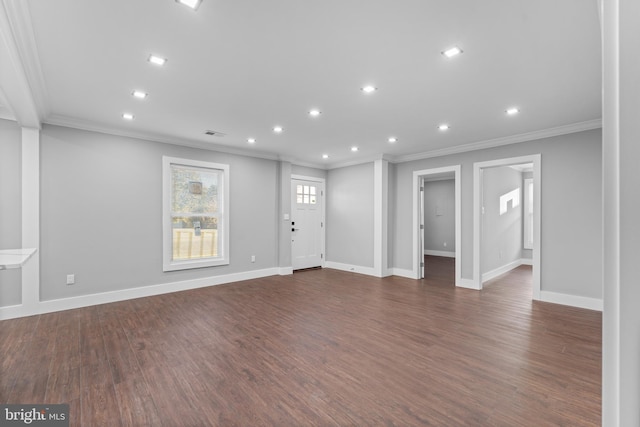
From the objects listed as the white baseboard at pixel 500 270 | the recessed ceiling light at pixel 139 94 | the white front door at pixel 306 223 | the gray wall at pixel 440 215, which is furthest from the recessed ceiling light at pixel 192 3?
the gray wall at pixel 440 215

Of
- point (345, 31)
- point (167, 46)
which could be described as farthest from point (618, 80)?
point (167, 46)

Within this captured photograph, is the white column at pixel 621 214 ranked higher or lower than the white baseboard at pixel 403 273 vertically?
higher

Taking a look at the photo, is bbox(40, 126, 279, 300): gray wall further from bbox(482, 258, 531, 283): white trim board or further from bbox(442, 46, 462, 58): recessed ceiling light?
bbox(482, 258, 531, 283): white trim board

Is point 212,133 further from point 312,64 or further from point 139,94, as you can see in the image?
point 312,64

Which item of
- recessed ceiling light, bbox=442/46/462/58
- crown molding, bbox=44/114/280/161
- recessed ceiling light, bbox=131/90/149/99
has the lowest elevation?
crown molding, bbox=44/114/280/161

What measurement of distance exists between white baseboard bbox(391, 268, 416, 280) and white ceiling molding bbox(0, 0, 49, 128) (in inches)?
241

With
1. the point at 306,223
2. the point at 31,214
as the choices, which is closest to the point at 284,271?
the point at 306,223

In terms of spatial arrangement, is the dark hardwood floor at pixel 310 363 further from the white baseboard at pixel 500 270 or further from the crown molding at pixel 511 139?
the crown molding at pixel 511 139

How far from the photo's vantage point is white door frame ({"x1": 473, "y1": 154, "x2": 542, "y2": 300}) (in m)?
4.52

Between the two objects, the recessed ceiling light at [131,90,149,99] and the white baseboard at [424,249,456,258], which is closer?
the recessed ceiling light at [131,90,149,99]

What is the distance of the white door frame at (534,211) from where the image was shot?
4.52 metres

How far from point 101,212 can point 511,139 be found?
639 centimetres

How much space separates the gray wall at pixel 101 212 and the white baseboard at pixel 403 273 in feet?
12.1

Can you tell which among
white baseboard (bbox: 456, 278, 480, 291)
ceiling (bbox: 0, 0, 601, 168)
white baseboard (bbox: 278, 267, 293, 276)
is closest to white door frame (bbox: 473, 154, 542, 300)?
white baseboard (bbox: 456, 278, 480, 291)
